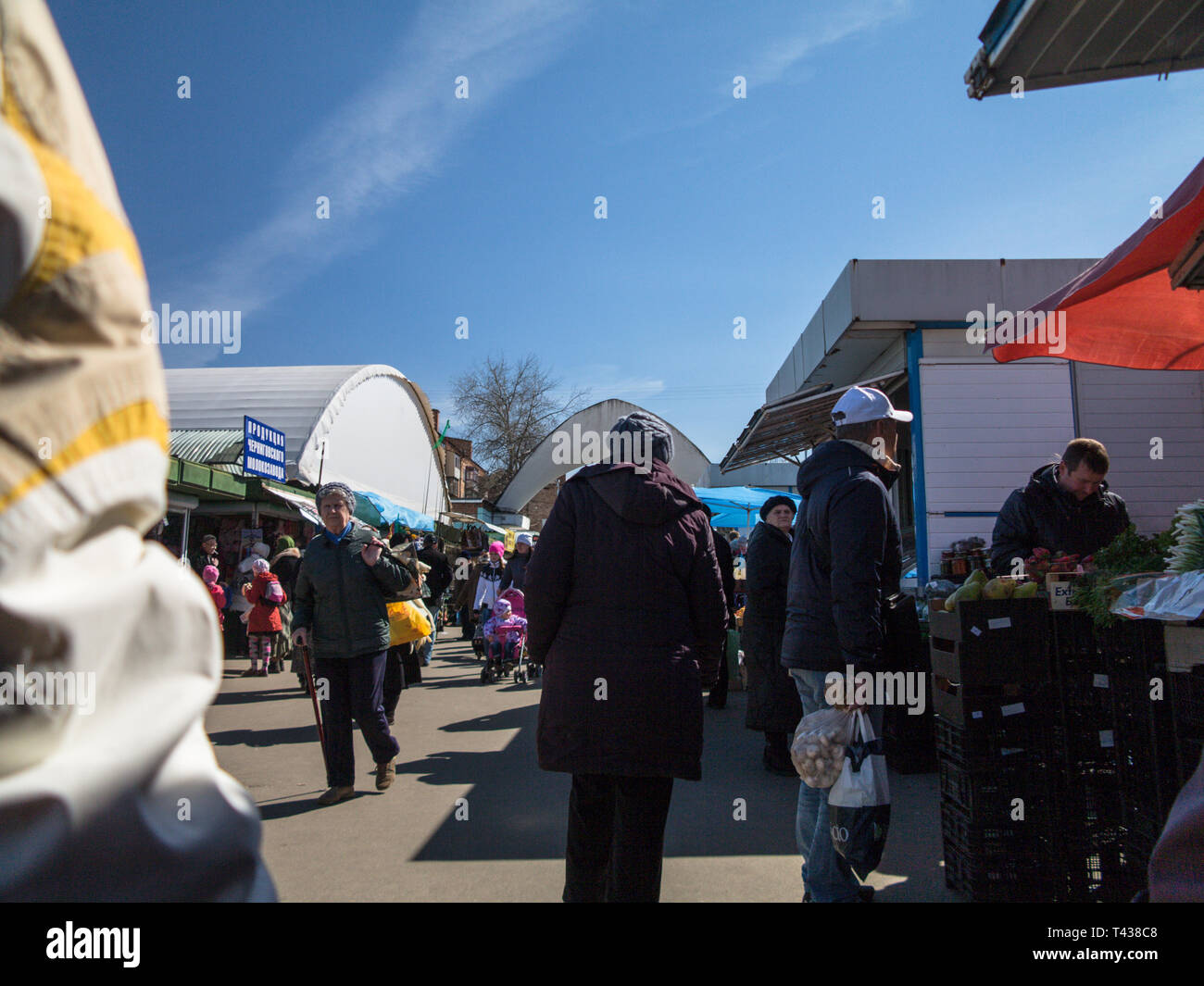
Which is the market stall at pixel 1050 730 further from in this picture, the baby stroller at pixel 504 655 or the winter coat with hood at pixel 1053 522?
the baby stroller at pixel 504 655

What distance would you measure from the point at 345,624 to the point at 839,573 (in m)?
3.47

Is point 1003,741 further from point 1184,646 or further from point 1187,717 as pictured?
point 1184,646

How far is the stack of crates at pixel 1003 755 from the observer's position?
139 inches

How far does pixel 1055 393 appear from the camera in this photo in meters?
9.45

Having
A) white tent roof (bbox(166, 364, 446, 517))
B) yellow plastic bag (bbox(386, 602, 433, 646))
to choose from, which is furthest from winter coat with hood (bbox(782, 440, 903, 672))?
white tent roof (bbox(166, 364, 446, 517))

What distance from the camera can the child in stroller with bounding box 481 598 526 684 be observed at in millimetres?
11617

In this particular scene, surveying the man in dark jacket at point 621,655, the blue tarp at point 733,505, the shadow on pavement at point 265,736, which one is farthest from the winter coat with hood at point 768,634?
the blue tarp at point 733,505

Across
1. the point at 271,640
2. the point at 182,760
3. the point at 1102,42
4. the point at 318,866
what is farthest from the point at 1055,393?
the point at 271,640

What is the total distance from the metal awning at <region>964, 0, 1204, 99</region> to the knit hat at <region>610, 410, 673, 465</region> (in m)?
3.67

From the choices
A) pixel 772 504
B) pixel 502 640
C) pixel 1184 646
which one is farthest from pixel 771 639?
pixel 502 640

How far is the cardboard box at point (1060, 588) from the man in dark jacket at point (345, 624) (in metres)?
3.97

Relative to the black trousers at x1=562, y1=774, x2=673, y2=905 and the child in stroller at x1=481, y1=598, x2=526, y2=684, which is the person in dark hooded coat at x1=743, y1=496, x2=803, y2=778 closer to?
the black trousers at x1=562, y1=774, x2=673, y2=905

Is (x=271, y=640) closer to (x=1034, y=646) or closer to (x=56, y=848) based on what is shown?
(x=1034, y=646)
